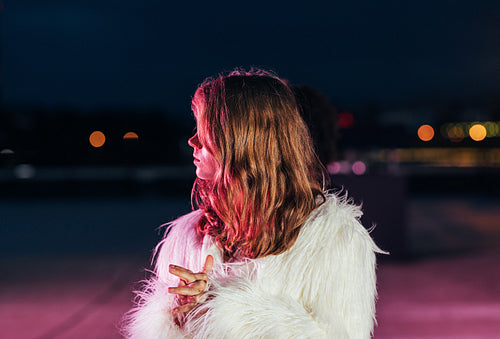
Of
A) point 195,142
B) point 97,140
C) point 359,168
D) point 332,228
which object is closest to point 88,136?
point 97,140

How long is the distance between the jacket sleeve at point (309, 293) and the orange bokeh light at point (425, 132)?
165ft

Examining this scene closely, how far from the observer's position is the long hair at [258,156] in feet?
4.62

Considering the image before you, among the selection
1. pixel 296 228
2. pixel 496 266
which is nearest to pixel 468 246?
pixel 496 266

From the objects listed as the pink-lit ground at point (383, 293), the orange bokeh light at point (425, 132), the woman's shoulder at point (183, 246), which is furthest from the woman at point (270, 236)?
the orange bokeh light at point (425, 132)

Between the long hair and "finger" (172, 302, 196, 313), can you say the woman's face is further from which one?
"finger" (172, 302, 196, 313)

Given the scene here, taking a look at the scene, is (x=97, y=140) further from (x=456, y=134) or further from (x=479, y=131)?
(x=456, y=134)

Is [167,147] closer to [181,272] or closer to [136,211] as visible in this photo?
[136,211]

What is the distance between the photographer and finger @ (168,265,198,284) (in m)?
1.34

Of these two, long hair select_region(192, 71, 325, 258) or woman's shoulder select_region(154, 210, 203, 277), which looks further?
woman's shoulder select_region(154, 210, 203, 277)

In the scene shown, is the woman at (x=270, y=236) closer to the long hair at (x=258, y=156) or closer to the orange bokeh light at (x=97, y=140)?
the long hair at (x=258, y=156)

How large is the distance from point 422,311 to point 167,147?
23.0m

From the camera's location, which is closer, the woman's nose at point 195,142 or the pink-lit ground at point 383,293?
the woman's nose at point 195,142

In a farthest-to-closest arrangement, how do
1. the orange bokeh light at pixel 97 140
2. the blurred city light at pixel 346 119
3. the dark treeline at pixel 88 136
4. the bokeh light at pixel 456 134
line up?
the bokeh light at pixel 456 134 < the orange bokeh light at pixel 97 140 < the dark treeline at pixel 88 136 < the blurred city light at pixel 346 119

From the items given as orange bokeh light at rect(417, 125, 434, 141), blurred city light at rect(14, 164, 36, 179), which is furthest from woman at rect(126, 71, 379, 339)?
orange bokeh light at rect(417, 125, 434, 141)
